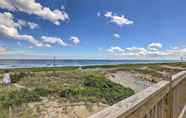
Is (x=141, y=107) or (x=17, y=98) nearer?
(x=141, y=107)

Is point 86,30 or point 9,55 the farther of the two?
point 9,55

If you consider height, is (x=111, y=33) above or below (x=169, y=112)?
above

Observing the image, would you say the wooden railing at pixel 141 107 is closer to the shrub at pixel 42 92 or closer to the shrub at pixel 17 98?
the shrub at pixel 17 98

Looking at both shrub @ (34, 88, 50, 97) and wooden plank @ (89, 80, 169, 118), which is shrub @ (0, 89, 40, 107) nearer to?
shrub @ (34, 88, 50, 97)

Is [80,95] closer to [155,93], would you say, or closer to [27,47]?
[155,93]

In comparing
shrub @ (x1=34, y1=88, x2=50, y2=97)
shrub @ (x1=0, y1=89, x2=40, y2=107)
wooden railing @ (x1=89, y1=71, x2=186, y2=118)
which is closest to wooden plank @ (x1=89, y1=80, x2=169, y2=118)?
wooden railing @ (x1=89, y1=71, x2=186, y2=118)

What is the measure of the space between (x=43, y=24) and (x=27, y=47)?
7184mm

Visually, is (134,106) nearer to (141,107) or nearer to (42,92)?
(141,107)

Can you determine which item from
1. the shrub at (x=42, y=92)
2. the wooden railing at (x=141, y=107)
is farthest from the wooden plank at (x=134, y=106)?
the shrub at (x=42, y=92)

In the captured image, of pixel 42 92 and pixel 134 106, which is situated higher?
pixel 134 106

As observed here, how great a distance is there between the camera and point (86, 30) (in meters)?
33.9

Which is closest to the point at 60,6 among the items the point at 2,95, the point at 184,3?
the point at 2,95

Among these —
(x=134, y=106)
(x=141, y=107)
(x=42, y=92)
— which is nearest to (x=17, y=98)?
(x=42, y=92)

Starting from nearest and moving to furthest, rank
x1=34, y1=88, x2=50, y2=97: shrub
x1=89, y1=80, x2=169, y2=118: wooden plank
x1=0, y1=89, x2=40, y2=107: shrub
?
x1=89, y1=80, x2=169, y2=118: wooden plank → x1=0, y1=89, x2=40, y2=107: shrub → x1=34, y1=88, x2=50, y2=97: shrub
